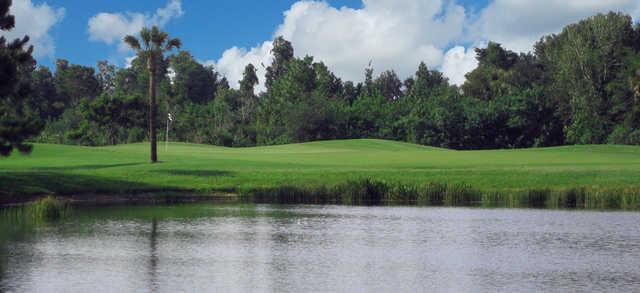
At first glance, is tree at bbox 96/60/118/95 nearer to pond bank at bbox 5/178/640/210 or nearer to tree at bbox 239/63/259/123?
tree at bbox 239/63/259/123

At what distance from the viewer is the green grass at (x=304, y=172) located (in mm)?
47156

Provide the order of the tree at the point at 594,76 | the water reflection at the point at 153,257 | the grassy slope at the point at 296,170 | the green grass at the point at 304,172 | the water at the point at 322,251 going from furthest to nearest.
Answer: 1. the tree at the point at 594,76
2. the grassy slope at the point at 296,170
3. the green grass at the point at 304,172
4. the water at the point at 322,251
5. the water reflection at the point at 153,257

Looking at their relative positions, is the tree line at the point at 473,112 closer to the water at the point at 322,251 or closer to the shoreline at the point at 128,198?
the shoreline at the point at 128,198

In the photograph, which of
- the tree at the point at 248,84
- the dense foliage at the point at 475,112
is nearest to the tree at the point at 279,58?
the tree at the point at 248,84

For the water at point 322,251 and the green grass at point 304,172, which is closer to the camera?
the water at point 322,251

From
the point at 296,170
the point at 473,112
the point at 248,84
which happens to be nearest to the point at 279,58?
the point at 248,84

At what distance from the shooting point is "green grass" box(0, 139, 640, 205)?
4716 cm

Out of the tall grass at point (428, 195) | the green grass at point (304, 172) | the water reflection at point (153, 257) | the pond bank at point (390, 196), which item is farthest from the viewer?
the green grass at point (304, 172)

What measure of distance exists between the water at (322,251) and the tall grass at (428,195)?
463 centimetres

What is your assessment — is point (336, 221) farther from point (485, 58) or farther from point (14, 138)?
point (485, 58)

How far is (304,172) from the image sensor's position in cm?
5266

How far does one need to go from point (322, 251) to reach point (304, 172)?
24.4 metres

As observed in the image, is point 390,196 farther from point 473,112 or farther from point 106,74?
point 106,74

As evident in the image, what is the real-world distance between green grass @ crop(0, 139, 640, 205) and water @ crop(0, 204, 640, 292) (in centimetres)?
696
